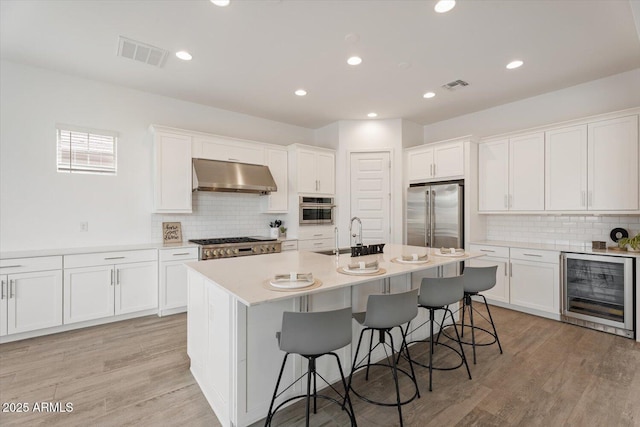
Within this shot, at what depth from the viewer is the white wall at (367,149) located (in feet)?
17.1

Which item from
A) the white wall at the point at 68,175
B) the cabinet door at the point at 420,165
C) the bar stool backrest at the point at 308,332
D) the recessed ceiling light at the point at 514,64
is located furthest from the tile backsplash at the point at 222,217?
the recessed ceiling light at the point at 514,64

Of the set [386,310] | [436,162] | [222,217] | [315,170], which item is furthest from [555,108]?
[222,217]

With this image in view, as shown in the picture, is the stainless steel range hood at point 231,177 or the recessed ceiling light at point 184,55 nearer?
the recessed ceiling light at point 184,55

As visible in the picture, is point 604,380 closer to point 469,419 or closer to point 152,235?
point 469,419

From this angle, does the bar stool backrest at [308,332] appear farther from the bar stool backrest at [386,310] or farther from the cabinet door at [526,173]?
the cabinet door at [526,173]

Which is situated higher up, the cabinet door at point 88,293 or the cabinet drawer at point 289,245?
the cabinet drawer at point 289,245

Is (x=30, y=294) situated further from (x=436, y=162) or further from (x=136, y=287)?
A: (x=436, y=162)

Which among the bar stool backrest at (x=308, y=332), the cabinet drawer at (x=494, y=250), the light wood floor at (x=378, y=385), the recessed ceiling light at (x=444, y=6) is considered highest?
the recessed ceiling light at (x=444, y=6)

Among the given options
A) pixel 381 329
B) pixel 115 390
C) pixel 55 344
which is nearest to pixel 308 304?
pixel 381 329

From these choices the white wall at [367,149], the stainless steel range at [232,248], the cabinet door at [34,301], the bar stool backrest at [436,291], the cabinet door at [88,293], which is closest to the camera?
the bar stool backrest at [436,291]

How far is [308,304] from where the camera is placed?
81.9 inches

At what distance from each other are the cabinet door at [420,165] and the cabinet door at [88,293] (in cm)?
463

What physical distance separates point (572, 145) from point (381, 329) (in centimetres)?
372

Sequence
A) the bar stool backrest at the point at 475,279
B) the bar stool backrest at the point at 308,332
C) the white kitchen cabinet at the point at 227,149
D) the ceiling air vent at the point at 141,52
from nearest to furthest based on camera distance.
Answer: the bar stool backrest at the point at 308,332 < the bar stool backrest at the point at 475,279 < the ceiling air vent at the point at 141,52 < the white kitchen cabinet at the point at 227,149
